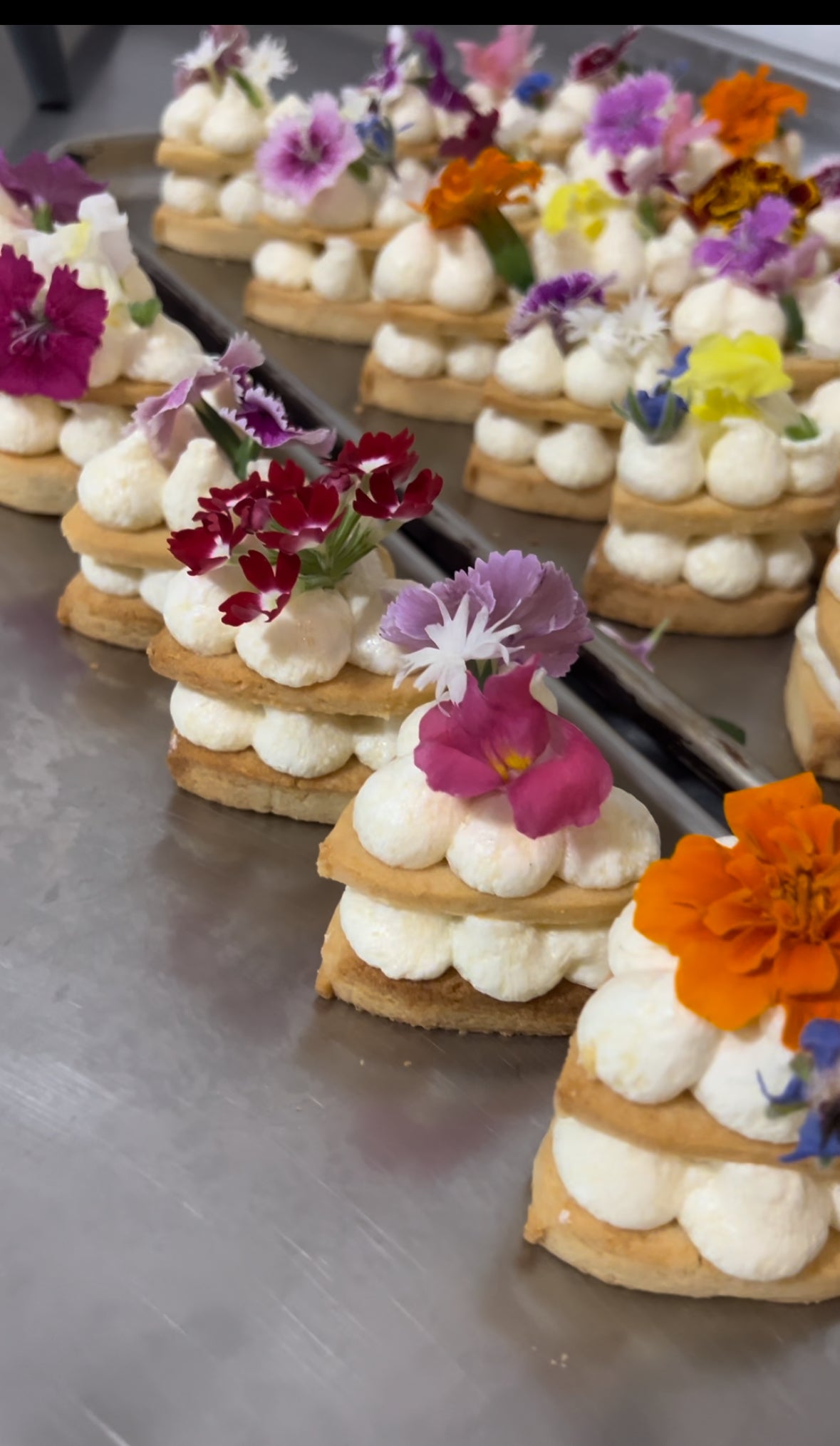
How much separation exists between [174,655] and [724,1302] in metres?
0.98

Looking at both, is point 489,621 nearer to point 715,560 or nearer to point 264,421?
point 264,421

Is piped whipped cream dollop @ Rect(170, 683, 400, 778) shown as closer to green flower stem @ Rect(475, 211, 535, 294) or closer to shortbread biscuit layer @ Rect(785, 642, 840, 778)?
shortbread biscuit layer @ Rect(785, 642, 840, 778)

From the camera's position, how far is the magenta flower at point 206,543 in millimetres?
1722

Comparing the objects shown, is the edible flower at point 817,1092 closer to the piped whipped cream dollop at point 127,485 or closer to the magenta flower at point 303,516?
the magenta flower at point 303,516

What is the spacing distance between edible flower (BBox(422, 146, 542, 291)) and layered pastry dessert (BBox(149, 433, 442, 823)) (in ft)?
3.07

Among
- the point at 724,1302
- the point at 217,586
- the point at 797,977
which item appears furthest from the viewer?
the point at 217,586

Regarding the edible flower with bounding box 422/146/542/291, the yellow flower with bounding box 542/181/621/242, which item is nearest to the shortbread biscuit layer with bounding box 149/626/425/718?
the edible flower with bounding box 422/146/542/291

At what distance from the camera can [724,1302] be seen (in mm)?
1395

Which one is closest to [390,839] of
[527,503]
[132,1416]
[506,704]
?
[506,704]

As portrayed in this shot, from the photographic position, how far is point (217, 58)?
11.2 feet

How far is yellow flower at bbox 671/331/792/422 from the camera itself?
220cm

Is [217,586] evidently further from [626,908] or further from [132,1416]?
[132,1416]

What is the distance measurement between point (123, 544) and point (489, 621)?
0.81 meters

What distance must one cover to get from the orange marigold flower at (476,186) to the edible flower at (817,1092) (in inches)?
74.7
